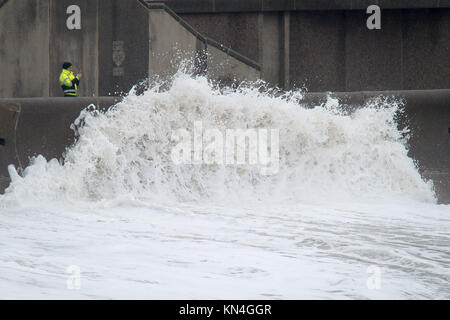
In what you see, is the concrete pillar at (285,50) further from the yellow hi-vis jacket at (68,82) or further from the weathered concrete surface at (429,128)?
the weathered concrete surface at (429,128)

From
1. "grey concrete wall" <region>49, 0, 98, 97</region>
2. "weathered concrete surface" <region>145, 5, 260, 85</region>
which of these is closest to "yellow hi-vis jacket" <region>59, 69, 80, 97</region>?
"grey concrete wall" <region>49, 0, 98, 97</region>

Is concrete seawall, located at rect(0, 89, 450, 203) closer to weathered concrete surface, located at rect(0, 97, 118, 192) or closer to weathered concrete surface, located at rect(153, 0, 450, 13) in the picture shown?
weathered concrete surface, located at rect(0, 97, 118, 192)

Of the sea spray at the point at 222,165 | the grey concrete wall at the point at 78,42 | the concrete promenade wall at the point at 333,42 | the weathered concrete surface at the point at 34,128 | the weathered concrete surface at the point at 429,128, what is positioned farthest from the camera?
the concrete promenade wall at the point at 333,42

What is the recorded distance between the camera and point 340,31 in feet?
47.9

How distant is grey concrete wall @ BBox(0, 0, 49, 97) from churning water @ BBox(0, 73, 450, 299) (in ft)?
14.9

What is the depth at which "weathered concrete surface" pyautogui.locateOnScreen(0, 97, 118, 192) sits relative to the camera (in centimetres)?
791

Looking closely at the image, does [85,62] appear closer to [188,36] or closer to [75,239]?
[188,36]

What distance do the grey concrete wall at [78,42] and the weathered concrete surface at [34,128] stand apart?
4.24m

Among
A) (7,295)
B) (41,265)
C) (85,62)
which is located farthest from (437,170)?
(85,62)

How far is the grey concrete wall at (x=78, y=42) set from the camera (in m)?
12.2

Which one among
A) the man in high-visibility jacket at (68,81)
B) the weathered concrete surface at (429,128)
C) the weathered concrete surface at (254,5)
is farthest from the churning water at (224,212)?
the weathered concrete surface at (254,5)

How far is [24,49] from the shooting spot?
12359 millimetres
